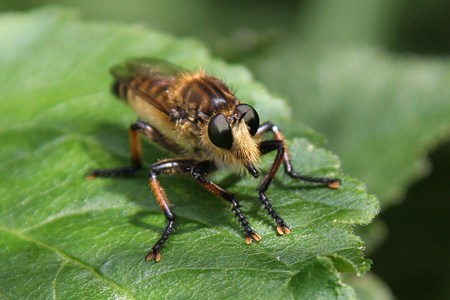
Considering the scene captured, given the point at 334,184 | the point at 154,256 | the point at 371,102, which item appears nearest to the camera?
the point at 154,256

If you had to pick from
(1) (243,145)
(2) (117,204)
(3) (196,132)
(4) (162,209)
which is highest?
(1) (243,145)

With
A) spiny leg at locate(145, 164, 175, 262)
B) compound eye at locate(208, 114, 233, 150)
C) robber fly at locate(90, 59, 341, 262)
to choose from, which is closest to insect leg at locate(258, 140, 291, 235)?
robber fly at locate(90, 59, 341, 262)

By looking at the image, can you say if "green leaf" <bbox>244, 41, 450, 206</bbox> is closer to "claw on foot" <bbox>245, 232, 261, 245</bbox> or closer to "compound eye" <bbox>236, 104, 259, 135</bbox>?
"compound eye" <bbox>236, 104, 259, 135</bbox>

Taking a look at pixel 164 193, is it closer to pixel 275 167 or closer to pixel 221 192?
pixel 221 192

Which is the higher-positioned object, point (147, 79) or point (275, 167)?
point (275, 167)

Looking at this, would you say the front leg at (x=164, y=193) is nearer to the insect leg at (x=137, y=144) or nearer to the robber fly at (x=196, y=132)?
the robber fly at (x=196, y=132)

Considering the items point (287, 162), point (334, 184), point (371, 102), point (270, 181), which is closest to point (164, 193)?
point (270, 181)
